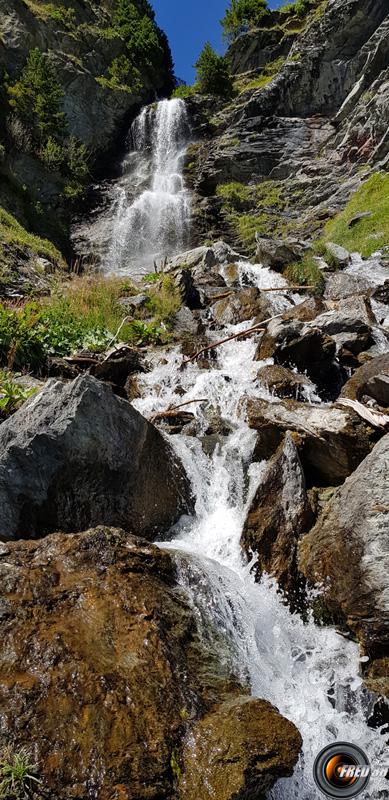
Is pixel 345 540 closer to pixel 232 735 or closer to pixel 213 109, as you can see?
pixel 232 735

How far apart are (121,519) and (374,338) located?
241 inches

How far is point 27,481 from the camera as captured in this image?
156 inches

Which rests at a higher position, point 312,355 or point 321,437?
point 312,355

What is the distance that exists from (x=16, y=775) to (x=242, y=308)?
10.4 metres

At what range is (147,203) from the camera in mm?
23672

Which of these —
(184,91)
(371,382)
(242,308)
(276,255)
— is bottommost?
(371,382)

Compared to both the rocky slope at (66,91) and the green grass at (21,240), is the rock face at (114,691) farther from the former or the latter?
the green grass at (21,240)

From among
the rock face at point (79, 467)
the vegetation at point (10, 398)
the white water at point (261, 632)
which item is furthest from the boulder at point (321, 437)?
the vegetation at point (10, 398)

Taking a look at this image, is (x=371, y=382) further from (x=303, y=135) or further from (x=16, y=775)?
(x=303, y=135)

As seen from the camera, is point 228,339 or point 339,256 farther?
point 339,256

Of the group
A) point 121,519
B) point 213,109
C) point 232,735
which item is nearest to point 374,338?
point 121,519

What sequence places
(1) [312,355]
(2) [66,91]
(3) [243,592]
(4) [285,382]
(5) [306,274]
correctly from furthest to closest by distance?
(2) [66,91] → (5) [306,274] → (1) [312,355] → (4) [285,382] → (3) [243,592]

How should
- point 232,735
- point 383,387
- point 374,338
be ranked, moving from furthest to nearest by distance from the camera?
point 374,338, point 383,387, point 232,735

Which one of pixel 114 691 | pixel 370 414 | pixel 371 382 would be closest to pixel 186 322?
pixel 371 382
